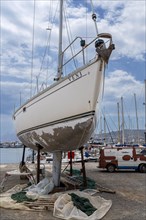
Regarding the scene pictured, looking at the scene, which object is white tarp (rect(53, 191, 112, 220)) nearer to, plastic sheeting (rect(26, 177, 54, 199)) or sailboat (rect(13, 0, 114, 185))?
plastic sheeting (rect(26, 177, 54, 199))

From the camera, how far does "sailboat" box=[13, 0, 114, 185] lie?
8094 millimetres

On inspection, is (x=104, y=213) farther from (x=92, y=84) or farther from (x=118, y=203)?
(x=92, y=84)

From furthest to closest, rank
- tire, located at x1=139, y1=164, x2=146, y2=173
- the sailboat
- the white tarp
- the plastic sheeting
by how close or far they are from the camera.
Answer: tire, located at x1=139, y1=164, x2=146, y2=173, the plastic sheeting, the sailboat, the white tarp

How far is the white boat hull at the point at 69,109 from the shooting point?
820 cm

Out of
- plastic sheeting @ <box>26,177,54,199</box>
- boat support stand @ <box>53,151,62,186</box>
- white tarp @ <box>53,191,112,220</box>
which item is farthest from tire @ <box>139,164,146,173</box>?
white tarp @ <box>53,191,112,220</box>

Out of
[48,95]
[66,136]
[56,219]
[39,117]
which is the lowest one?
[56,219]

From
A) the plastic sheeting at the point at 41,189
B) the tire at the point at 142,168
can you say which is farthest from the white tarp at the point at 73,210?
the tire at the point at 142,168

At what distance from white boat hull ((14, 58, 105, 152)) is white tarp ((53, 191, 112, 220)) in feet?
7.00

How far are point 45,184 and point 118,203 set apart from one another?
2.90 metres

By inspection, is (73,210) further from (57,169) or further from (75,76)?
(75,76)

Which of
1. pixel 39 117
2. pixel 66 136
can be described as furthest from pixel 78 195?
pixel 39 117

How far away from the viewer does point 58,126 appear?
9.61 metres

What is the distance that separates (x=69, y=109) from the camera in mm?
8930

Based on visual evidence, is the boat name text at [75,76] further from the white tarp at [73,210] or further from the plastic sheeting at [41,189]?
the plastic sheeting at [41,189]
